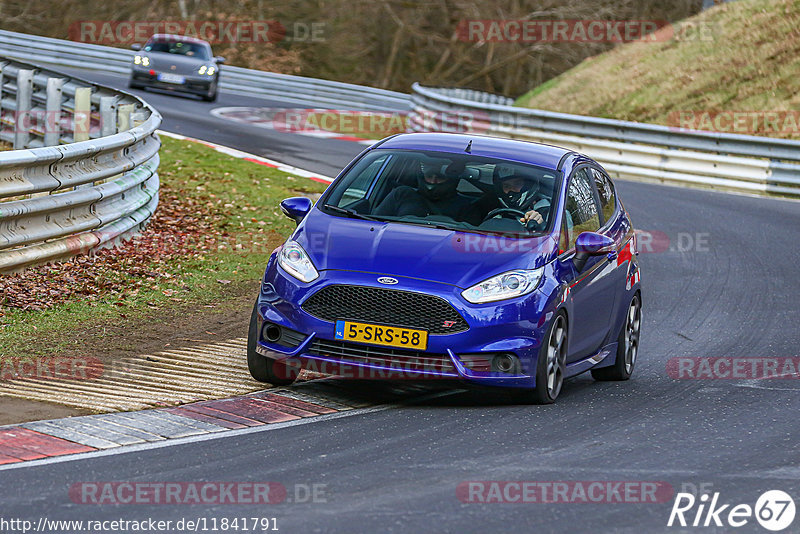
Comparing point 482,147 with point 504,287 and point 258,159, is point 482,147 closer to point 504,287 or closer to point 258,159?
point 504,287

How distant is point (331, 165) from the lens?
22078 millimetres

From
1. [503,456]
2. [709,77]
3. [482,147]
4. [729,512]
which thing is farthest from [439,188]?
[709,77]

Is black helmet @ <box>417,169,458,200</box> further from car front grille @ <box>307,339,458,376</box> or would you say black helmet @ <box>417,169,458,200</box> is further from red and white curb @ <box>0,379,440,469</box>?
car front grille @ <box>307,339,458,376</box>

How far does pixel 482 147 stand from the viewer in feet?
31.1

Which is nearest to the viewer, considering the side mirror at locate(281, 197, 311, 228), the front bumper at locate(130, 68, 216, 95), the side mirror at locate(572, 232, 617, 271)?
the side mirror at locate(572, 232, 617, 271)

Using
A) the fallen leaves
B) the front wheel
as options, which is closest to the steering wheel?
the fallen leaves

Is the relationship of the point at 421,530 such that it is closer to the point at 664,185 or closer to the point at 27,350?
the point at 27,350

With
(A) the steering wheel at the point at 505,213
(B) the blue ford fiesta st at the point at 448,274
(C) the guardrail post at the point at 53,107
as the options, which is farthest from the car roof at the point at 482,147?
(C) the guardrail post at the point at 53,107

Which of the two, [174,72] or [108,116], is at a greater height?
[108,116]

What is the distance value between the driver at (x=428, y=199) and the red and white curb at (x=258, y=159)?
10.8 meters

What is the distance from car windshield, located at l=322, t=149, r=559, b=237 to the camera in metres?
8.78

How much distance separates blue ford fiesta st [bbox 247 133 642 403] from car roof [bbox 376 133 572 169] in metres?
0.02

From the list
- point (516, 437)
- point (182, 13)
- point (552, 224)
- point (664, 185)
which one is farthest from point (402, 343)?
point (182, 13)

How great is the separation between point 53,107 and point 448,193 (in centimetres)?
1060
